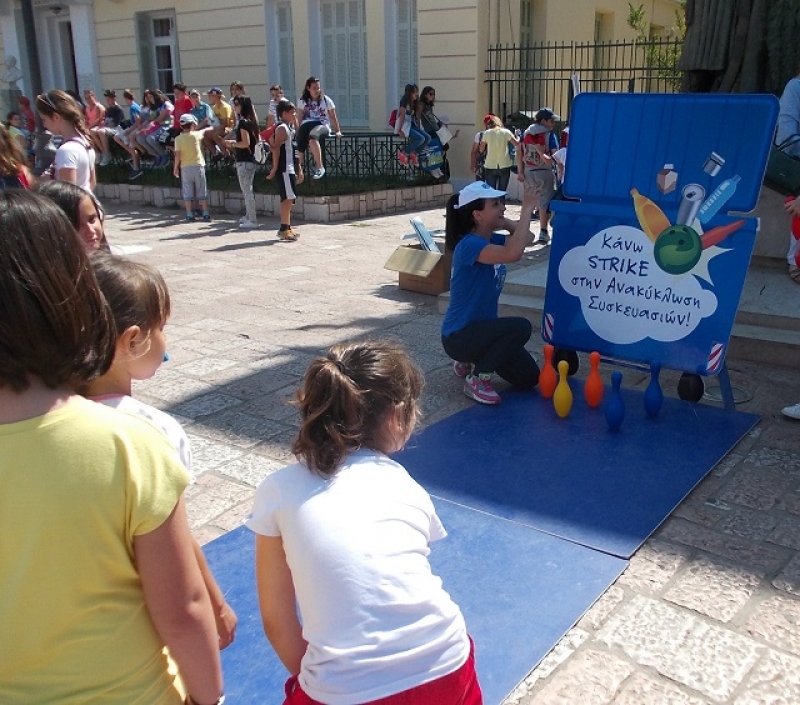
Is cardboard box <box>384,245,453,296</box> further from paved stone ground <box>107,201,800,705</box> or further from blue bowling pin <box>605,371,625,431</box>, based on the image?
blue bowling pin <box>605,371,625,431</box>

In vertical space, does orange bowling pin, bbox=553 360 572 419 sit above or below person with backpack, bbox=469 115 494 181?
below

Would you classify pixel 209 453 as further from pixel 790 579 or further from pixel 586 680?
pixel 790 579

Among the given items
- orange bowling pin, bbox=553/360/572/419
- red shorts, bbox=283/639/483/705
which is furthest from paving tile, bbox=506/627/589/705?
orange bowling pin, bbox=553/360/572/419

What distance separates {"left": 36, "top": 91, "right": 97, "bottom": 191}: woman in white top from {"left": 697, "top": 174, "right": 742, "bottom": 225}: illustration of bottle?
3826 millimetres

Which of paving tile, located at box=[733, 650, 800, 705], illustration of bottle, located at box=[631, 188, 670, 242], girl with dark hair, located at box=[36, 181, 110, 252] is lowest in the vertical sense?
paving tile, located at box=[733, 650, 800, 705]

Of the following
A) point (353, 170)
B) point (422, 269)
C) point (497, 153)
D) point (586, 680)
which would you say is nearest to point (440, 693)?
point (586, 680)

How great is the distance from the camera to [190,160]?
1254cm

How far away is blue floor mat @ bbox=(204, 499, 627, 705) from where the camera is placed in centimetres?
252

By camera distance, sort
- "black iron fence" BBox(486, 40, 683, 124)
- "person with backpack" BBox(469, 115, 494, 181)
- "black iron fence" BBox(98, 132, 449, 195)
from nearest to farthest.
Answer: "person with backpack" BBox(469, 115, 494, 181) < "black iron fence" BBox(98, 132, 449, 195) < "black iron fence" BBox(486, 40, 683, 124)

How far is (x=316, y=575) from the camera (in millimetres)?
1579

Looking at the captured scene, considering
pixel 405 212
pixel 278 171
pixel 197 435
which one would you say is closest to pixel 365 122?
pixel 405 212

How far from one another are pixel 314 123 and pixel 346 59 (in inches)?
169

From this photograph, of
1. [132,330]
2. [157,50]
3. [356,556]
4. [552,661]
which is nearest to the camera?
[356,556]

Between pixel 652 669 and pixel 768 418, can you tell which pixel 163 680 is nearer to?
pixel 652 669
